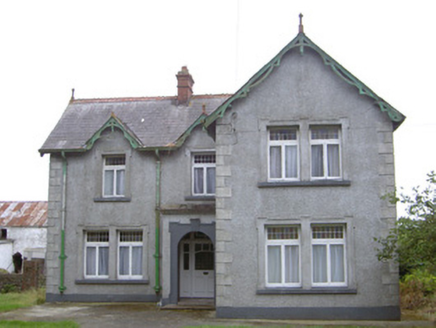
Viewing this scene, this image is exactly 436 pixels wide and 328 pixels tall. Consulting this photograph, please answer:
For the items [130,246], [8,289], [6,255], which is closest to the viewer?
[130,246]

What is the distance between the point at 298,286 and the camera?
1512cm

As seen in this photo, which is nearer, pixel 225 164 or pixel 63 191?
pixel 225 164

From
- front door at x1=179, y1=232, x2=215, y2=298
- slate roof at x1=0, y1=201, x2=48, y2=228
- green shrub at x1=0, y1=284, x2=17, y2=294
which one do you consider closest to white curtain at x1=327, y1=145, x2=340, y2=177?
front door at x1=179, y1=232, x2=215, y2=298

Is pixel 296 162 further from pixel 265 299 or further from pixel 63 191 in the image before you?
pixel 63 191

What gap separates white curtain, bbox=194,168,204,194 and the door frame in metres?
1.68

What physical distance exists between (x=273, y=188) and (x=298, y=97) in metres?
2.87

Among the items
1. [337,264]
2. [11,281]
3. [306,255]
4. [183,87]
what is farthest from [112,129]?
[337,264]

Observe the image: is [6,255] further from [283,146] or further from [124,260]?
[283,146]

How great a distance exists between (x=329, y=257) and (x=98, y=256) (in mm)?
9374

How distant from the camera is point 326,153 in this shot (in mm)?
15617

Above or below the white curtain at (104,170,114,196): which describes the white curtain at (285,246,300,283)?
below

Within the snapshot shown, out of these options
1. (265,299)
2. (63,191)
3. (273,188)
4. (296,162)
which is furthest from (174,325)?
(63,191)

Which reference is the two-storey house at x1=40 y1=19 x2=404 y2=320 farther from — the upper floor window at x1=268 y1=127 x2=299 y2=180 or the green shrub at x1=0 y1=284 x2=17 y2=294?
the green shrub at x1=0 y1=284 x2=17 y2=294

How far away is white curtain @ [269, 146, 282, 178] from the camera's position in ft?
51.5
